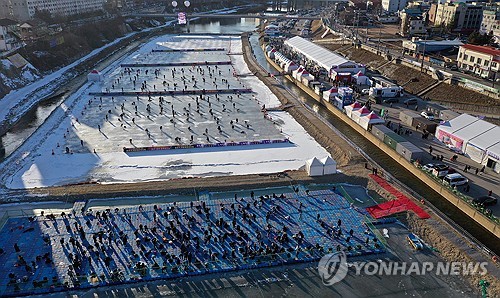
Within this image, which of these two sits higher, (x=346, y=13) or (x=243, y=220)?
(x=346, y=13)

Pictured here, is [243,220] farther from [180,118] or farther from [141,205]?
[180,118]

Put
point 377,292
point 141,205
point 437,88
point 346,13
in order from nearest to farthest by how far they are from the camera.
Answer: point 377,292 → point 141,205 → point 437,88 → point 346,13

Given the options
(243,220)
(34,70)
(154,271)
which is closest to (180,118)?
(243,220)

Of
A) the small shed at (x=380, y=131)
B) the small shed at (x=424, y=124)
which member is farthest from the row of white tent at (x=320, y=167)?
the small shed at (x=424, y=124)

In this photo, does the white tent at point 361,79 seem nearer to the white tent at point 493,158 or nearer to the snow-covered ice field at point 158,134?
the snow-covered ice field at point 158,134

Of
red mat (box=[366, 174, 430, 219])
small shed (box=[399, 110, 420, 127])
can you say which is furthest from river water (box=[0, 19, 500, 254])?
small shed (box=[399, 110, 420, 127])

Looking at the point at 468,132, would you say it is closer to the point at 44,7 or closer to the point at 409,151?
the point at 409,151

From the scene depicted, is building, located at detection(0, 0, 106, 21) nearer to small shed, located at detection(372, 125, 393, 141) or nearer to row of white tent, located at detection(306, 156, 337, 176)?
small shed, located at detection(372, 125, 393, 141)
